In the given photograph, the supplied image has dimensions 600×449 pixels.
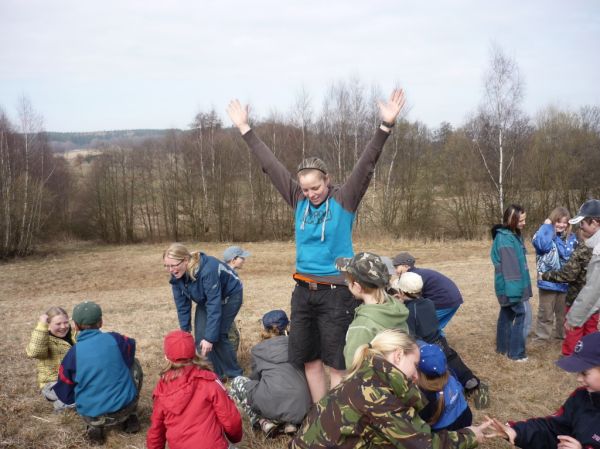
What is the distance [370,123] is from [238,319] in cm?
2127

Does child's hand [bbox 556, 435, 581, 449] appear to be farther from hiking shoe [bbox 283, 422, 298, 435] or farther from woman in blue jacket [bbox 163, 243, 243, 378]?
woman in blue jacket [bbox 163, 243, 243, 378]

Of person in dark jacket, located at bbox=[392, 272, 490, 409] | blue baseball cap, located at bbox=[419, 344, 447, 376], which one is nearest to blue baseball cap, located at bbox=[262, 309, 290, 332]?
person in dark jacket, located at bbox=[392, 272, 490, 409]

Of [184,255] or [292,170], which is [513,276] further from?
[292,170]

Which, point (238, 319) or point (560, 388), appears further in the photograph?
point (238, 319)

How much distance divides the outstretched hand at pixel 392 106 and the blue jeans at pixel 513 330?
321 cm

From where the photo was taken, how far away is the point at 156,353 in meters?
6.18

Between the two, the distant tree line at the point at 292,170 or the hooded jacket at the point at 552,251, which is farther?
the distant tree line at the point at 292,170

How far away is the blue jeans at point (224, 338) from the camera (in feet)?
16.1

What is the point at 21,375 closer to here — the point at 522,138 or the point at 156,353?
the point at 156,353

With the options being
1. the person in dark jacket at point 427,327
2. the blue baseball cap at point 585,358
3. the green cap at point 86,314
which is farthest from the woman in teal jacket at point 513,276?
the green cap at point 86,314

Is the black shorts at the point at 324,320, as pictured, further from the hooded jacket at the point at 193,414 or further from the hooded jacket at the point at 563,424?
the hooded jacket at the point at 563,424

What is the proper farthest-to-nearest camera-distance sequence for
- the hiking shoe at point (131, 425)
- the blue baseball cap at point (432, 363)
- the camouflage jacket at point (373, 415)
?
the hiking shoe at point (131, 425), the blue baseball cap at point (432, 363), the camouflage jacket at point (373, 415)

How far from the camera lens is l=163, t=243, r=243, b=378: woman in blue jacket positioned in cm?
438

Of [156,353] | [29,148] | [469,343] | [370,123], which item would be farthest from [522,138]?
[29,148]
